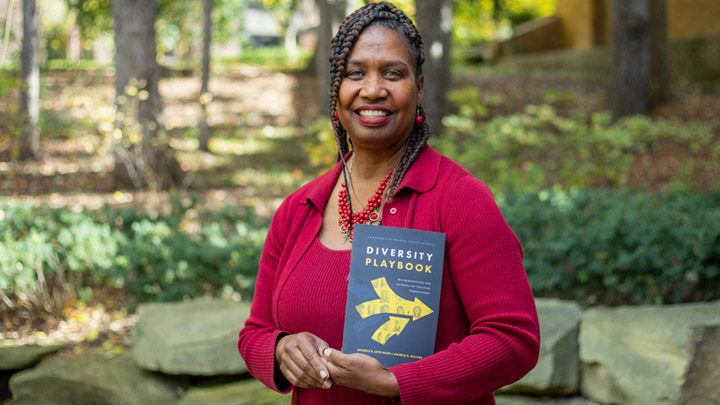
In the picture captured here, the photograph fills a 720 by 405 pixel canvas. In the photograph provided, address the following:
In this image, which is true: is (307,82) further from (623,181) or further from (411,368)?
(411,368)

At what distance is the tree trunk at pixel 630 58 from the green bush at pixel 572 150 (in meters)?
0.42

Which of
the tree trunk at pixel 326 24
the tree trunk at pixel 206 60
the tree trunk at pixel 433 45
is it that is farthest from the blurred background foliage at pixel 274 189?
the tree trunk at pixel 326 24

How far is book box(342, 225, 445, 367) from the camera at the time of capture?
1.77 metres

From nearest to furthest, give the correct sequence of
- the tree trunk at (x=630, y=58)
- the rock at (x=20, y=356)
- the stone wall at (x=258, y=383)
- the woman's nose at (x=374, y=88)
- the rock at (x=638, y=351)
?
the woman's nose at (x=374, y=88) → the rock at (x=638, y=351) → the stone wall at (x=258, y=383) → the rock at (x=20, y=356) → the tree trunk at (x=630, y=58)

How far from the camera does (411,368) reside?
174cm

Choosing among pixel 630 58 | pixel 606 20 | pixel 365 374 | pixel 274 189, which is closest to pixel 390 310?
pixel 365 374

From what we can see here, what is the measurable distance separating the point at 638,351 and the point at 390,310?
274cm

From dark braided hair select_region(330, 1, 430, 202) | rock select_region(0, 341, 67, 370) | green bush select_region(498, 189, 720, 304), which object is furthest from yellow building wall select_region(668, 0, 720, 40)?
dark braided hair select_region(330, 1, 430, 202)

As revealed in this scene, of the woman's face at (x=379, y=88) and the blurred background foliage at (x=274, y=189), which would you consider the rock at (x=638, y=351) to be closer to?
the blurred background foliage at (x=274, y=189)

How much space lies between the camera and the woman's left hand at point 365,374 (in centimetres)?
173

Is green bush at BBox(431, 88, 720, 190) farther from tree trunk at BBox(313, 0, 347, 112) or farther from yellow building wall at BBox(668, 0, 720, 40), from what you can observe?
yellow building wall at BBox(668, 0, 720, 40)

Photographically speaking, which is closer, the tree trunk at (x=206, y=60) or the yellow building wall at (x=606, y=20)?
the tree trunk at (x=206, y=60)

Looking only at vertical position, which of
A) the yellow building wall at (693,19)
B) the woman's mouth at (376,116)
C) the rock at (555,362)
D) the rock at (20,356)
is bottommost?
the rock at (20,356)

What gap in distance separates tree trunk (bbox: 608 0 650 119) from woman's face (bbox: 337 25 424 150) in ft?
36.6
